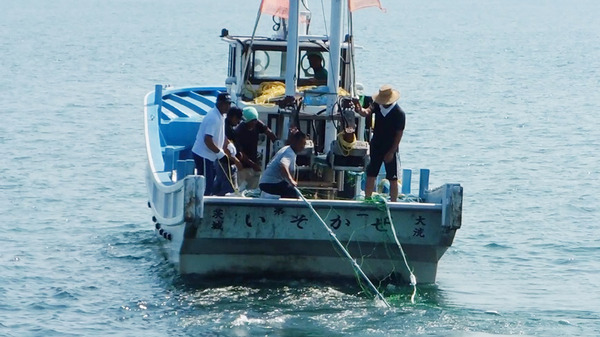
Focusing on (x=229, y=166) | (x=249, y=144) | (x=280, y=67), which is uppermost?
(x=280, y=67)

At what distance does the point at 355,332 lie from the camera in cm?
1311

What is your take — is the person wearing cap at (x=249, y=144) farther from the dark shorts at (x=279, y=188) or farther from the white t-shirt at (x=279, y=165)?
the dark shorts at (x=279, y=188)

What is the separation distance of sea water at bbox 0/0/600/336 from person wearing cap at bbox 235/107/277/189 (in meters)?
1.56

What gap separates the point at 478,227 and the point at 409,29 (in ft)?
179

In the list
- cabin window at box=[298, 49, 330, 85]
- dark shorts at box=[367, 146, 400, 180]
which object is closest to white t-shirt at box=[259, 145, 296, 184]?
dark shorts at box=[367, 146, 400, 180]

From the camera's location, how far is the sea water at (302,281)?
45.8ft

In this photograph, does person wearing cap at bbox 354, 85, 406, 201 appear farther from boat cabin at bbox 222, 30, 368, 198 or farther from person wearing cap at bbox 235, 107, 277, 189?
person wearing cap at bbox 235, 107, 277, 189

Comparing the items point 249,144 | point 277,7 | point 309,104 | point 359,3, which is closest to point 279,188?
point 249,144

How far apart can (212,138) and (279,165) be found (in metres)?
1.19

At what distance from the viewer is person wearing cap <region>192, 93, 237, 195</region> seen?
49.3ft

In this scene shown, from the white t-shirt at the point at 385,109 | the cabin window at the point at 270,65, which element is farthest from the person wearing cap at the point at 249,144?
the cabin window at the point at 270,65

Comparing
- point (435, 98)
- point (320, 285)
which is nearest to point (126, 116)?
point (435, 98)

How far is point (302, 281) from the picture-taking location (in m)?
14.8

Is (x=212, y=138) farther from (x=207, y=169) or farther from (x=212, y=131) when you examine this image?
(x=207, y=169)
